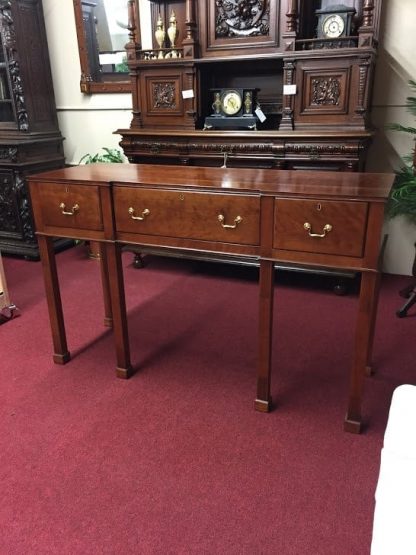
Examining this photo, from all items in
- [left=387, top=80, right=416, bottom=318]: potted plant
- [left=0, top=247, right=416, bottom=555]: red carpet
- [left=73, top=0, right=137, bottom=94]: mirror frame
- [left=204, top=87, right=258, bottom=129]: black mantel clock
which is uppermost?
[left=73, top=0, right=137, bottom=94]: mirror frame

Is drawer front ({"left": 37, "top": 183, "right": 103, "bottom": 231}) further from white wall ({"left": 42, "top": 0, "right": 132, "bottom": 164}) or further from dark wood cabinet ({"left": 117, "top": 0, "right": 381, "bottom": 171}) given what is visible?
white wall ({"left": 42, "top": 0, "right": 132, "bottom": 164})

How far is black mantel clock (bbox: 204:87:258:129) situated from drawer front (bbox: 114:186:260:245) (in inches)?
56.7

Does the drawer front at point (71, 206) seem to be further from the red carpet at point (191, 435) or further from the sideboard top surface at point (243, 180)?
the red carpet at point (191, 435)

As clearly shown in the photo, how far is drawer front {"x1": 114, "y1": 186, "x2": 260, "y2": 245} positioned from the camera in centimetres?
165

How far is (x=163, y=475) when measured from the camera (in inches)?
61.3

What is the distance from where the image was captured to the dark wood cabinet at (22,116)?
3.46 meters

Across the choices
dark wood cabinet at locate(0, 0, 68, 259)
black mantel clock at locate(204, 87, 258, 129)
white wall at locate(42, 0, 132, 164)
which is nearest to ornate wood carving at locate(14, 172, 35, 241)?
dark wood cabinet at locate(0, 0, 68, 259)

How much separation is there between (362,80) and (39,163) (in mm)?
2481

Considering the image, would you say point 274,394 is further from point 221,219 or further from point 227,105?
point 227,105

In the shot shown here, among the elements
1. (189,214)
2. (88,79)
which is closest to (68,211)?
(189,214)

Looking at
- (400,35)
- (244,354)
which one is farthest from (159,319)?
(400,35)

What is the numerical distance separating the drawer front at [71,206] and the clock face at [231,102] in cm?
152

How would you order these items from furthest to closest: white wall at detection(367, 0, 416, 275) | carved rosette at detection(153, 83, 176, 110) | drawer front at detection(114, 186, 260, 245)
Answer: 1. carved rosette at detection(153, 83, 176, 110)
2. white wall at detection(367, 0, 416, 275)
3. drawer front at detection(114, 186, 260, 245)

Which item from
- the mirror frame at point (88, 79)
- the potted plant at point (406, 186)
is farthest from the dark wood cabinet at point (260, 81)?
the mirror frame at point (88, 79)
